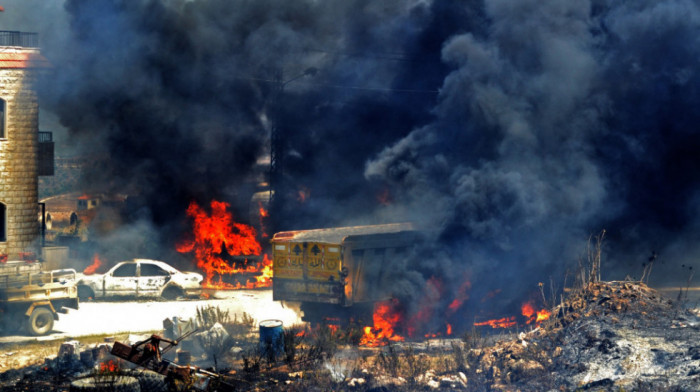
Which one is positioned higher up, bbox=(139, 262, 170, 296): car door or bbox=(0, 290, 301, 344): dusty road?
bbox=(139, 262, 170, 296): car door

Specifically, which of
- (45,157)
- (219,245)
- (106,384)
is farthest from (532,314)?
(45,157)

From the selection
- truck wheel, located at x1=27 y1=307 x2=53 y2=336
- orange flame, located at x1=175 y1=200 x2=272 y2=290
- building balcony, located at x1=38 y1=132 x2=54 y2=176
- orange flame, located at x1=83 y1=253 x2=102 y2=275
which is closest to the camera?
truck wheel, located at x1=27 y1=307 x2=53 y2=336

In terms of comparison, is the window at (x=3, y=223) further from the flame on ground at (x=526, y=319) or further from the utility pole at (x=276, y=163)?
the flame on ground at (x=526, y=319)

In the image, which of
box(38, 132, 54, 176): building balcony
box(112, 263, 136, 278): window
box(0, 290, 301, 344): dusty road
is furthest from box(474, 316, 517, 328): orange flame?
box(38, 132, 54, 176): building balcony

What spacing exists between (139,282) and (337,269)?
8.36 meters

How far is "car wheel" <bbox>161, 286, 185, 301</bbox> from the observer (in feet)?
68.1

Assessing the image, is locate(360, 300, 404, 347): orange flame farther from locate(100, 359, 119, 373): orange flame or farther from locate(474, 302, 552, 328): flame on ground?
locate(100, 359, 119, 373): orange flame

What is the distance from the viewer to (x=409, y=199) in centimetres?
2120

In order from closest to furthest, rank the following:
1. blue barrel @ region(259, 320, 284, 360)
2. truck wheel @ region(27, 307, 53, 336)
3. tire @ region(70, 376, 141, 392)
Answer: tire @ region(70, 376, 141, 392) → blue barrel @ region(259, 320, 284, 360) → truck wheel @ region(27, 307, 53, 336)

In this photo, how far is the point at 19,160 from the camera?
Result: 2555cm

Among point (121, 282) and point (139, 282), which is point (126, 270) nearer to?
point (121, 282)

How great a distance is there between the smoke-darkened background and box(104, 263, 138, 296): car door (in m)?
7.81

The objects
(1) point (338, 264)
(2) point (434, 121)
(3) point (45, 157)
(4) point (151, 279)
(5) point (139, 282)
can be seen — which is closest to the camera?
(1) point (338, 264)

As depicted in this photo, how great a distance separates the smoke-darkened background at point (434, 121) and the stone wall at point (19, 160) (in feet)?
4.83
